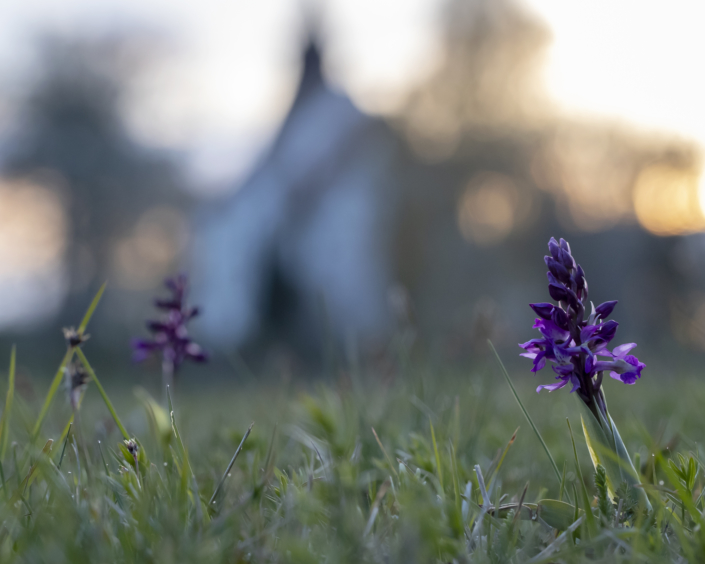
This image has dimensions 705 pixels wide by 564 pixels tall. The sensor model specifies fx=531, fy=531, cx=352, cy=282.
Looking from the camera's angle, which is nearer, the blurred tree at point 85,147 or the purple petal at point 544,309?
the purple petal at point 544,309

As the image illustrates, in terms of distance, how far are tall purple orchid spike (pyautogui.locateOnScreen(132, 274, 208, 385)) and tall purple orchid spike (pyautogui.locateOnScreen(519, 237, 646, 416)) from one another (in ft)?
5.15

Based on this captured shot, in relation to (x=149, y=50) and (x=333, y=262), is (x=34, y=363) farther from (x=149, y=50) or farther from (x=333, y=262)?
(x=149, y=50)

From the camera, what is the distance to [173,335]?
8.00 feet

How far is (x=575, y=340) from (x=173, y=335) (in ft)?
5.78

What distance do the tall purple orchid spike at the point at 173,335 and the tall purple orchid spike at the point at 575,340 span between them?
61.7 inches

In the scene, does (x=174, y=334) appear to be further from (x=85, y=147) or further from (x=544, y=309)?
(x=85, y=147)

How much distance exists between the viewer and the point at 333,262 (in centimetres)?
1712

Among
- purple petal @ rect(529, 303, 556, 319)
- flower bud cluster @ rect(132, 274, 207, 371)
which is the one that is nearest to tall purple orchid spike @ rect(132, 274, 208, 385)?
flower bud cluster @ rect(132, 274, 207, 371)

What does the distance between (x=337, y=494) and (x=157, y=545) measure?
15.2 inches

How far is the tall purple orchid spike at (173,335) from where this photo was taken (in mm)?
2395

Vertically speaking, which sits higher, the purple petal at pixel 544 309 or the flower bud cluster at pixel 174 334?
the purple petal at pixel 544 309

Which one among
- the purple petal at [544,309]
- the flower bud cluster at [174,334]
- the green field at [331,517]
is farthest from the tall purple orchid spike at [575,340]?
the flower bud cluster at [174,334]

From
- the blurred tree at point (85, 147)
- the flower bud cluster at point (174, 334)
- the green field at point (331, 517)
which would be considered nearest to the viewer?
the green field at point (331, 517)

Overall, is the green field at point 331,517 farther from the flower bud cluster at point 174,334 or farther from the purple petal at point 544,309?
the flower bud cluster at point 174,334
